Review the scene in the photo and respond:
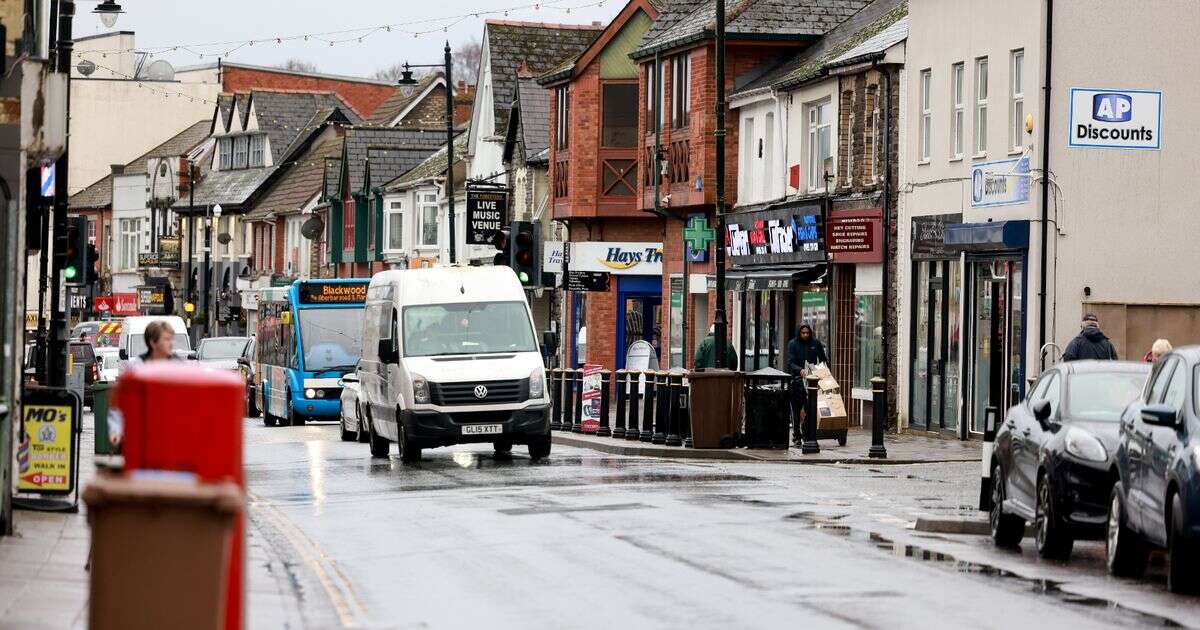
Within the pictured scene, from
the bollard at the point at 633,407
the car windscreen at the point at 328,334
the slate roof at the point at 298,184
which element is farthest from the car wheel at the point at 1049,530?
the slate roof at the point at 298,184

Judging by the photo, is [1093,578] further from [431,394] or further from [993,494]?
[431,394]

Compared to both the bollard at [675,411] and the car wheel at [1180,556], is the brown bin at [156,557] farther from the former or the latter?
the bollard at [675,411]

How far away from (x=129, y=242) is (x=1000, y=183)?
8353 centimetres

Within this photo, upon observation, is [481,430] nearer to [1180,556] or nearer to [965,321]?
[965,321]

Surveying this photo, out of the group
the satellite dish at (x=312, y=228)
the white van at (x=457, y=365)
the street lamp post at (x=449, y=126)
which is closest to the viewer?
the white van at (x=457, y=365)

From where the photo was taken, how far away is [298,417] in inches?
1668

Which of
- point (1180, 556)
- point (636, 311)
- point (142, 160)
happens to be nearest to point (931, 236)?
point (636, 311)

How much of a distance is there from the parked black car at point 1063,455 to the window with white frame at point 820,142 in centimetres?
2237

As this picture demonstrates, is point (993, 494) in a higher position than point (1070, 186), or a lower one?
lower

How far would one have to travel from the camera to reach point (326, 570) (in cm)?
1562

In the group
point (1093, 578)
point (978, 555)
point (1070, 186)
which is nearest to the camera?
point (1093, 578)

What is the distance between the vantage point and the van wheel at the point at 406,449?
2747cm

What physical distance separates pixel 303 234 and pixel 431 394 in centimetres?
6012

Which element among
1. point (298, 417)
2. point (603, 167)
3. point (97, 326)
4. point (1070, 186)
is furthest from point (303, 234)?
point (1070, 186)
